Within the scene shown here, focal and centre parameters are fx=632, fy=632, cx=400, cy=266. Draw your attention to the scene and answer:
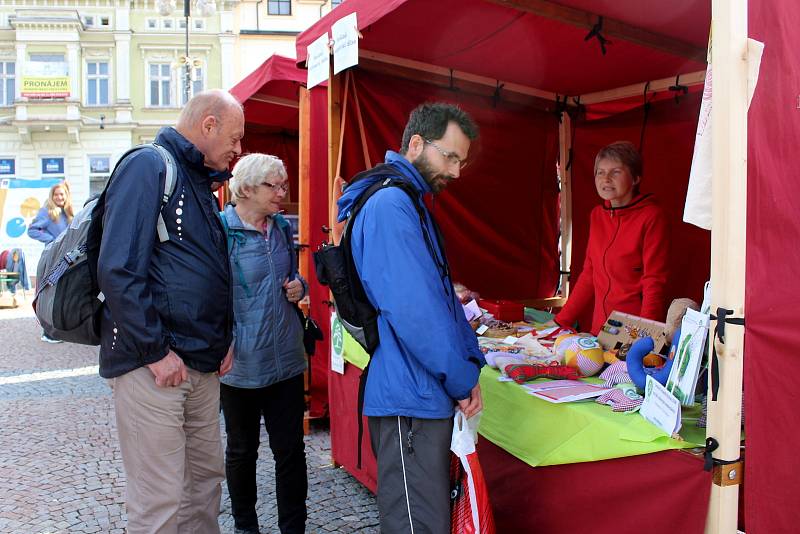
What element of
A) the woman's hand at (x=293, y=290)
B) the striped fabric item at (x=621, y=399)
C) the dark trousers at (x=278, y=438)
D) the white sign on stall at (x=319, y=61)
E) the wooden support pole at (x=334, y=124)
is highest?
the white sign on stall at (x=319, y=61)

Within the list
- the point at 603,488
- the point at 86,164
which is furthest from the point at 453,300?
the point at 86,164

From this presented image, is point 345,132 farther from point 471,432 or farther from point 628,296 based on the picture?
point 471,432

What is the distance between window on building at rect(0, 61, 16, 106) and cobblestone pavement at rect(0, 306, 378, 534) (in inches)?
879

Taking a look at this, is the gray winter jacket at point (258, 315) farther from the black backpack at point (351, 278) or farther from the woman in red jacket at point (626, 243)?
the woman in red jacket at point (626, 243)

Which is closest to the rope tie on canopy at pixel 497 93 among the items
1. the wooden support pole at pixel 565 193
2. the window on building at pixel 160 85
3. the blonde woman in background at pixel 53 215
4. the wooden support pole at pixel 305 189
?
the wooden support pole at pixel 565 193

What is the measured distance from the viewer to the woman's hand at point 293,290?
274 centimetres

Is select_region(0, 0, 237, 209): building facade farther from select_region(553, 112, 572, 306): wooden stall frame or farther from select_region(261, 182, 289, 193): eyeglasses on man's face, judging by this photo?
select_region(261, 182, 289, 193): eyeglasses on man's face

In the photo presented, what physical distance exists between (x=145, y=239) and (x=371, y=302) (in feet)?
2.24

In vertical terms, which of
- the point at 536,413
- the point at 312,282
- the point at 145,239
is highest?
the point at 145,239

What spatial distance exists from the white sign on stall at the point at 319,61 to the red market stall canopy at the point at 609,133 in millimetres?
86

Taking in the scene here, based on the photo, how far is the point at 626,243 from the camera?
3.05 m

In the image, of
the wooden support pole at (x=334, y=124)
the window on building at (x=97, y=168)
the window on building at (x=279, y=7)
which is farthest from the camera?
the window on building at (x=279, y=7)

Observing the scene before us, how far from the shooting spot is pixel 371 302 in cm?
185

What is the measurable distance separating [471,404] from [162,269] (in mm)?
1018
